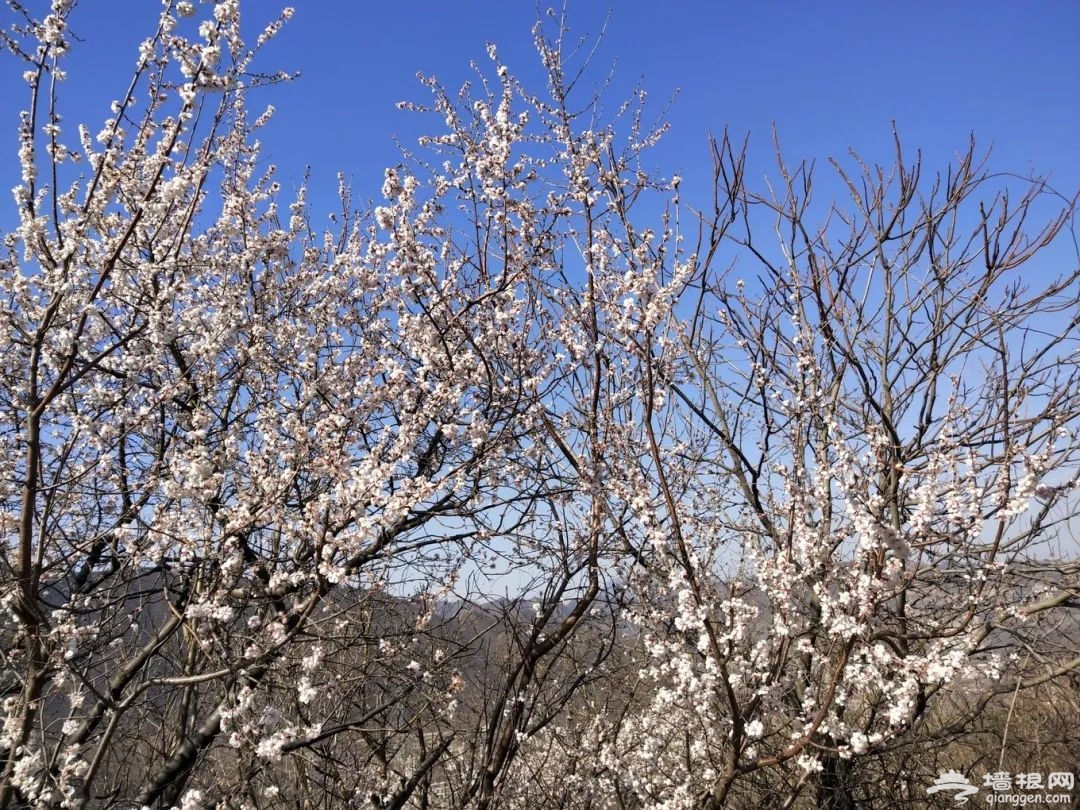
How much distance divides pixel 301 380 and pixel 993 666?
4.20 meters

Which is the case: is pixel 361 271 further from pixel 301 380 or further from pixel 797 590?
pixel 797 590

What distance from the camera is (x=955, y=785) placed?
4.79 m

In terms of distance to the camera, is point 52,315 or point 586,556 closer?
point 52,315

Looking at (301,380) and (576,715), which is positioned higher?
(301,380)

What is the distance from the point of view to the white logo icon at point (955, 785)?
4.79m

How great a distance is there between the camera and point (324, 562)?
2.94 m

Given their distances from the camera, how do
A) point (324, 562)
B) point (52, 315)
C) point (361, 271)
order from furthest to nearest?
point (361, 271) < point (324, 562) < point (52, 315)

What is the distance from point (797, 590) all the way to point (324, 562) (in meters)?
2.25

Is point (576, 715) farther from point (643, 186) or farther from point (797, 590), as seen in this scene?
point (643, 186)

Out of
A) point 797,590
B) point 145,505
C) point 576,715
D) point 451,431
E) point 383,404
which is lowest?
point 576,715

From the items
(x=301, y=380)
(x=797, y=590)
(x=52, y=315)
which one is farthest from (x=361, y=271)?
(x=797, y=590)

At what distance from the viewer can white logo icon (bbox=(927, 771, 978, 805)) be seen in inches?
188

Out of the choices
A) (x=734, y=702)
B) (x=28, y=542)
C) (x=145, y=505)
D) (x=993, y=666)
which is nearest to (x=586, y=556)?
(x=734, y=702)

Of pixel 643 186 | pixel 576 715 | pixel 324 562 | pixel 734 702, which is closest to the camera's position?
pixel 734 702
